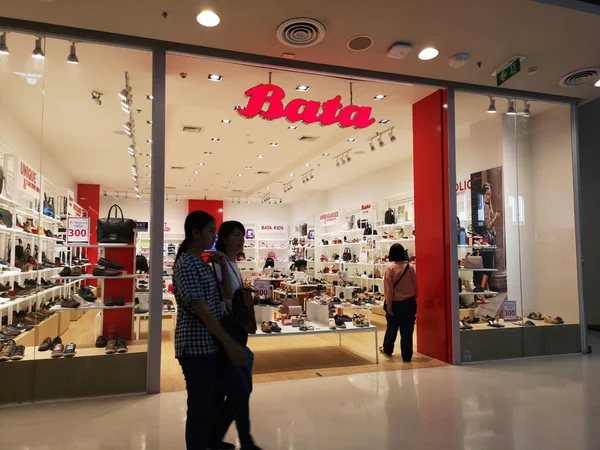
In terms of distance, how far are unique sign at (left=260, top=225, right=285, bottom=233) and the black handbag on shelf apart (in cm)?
1461

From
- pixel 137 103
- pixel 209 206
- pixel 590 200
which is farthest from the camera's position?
pixel 209 206

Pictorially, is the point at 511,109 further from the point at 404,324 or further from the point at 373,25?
the point at 404,324

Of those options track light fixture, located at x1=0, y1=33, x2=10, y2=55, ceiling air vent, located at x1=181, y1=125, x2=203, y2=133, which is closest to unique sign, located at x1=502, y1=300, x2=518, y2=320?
ceiling air vent, located at x1=181, y1=125, x2=203, y2=133

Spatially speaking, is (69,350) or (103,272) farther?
(103,272)

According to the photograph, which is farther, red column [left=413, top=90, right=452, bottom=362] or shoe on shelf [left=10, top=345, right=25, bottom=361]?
red column [left=413, top=90, right=452, bottom=362]

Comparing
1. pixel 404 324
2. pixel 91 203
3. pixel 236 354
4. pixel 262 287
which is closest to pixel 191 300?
pixel 236 354

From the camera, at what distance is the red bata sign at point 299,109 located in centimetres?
511

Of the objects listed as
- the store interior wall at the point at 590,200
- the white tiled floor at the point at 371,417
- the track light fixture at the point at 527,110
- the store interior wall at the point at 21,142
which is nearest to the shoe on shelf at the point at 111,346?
the white tiled floor at the point at 371,417

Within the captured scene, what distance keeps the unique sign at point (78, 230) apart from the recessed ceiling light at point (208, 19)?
2276 millimetres

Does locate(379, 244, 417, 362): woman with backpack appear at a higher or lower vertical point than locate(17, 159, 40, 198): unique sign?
lower

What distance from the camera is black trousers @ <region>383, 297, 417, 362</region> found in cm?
547

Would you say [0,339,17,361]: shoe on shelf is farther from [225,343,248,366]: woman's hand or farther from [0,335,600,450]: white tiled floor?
[225,343,248,366]: woman's hand

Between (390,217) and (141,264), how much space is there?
288 inches

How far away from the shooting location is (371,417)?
3.52 metres
